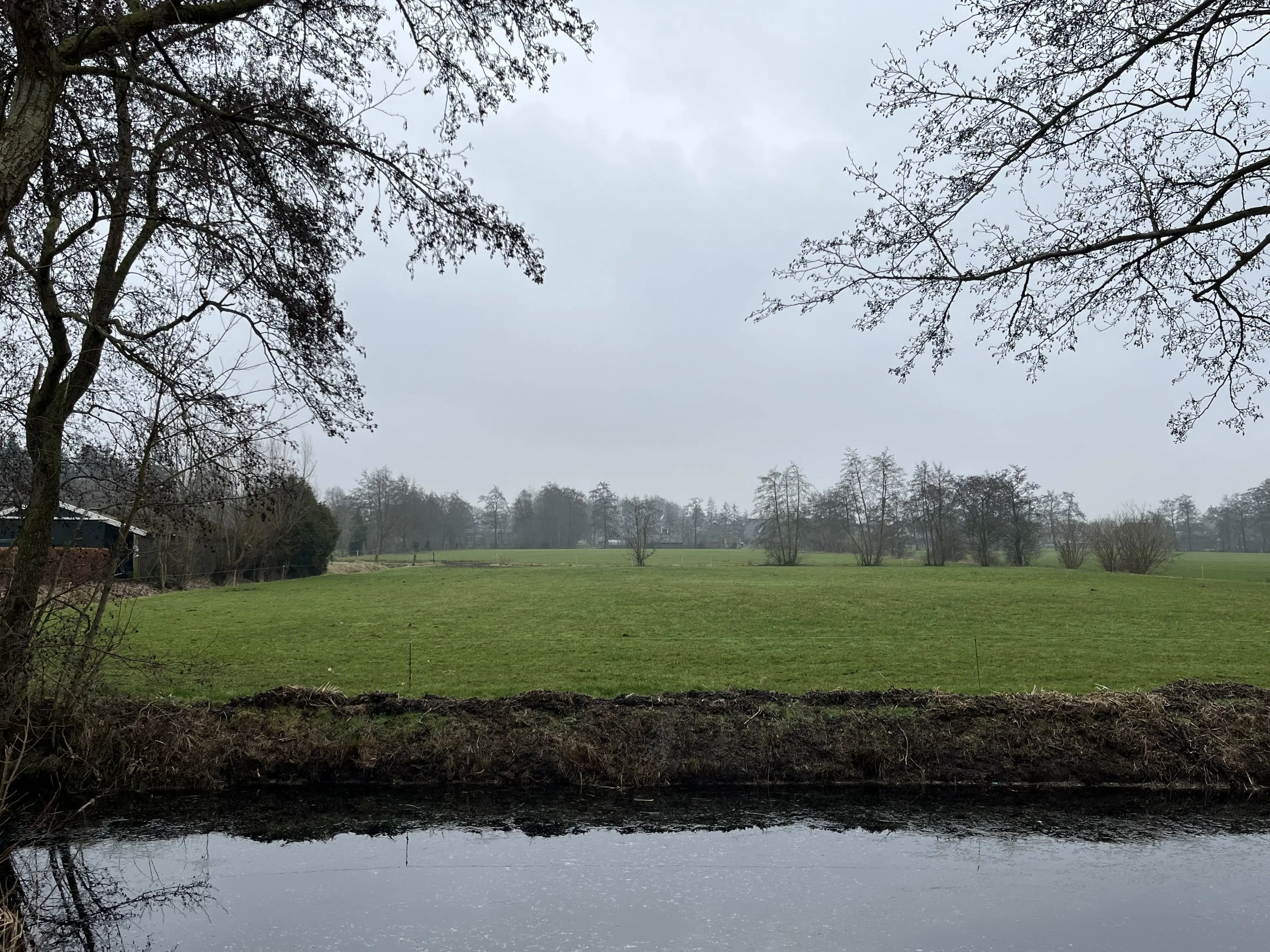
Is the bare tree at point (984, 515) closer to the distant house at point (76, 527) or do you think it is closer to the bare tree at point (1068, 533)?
the bare tree at point (1068, 533)

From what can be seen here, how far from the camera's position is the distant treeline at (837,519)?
5028cm

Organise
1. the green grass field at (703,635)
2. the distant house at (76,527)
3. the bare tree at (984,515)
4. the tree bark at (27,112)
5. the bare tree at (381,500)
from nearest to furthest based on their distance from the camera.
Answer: the tree bark at (27,112), the distant house at (76,527), the green grass field at (703,635), the bare tree at (984,515), the bare tree at (381,500)

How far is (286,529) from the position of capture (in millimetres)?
35062

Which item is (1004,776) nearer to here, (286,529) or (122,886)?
(122,886)

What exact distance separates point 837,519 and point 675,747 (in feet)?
169

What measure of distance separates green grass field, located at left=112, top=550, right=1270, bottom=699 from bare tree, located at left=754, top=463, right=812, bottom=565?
19863 millimetres

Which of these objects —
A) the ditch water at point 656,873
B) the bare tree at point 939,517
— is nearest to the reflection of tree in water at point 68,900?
the ditch water at point 656,873

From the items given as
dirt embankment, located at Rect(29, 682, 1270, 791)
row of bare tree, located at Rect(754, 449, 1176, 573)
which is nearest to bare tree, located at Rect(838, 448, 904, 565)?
row of bare tree, located at Rect(754, 449, 1176, 573)

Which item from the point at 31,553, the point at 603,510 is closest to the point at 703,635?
the point at 31,553

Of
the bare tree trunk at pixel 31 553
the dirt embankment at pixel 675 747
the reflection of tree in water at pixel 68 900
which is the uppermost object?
the bare tree trunk at pixel 31 553

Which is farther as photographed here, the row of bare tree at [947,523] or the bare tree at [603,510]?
the bare tree at [603,510]

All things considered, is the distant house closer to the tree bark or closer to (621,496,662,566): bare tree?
the tree bark

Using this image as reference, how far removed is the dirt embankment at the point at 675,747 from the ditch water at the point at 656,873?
0.32 m

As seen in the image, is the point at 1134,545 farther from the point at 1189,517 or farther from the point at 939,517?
the point at 1189,517
